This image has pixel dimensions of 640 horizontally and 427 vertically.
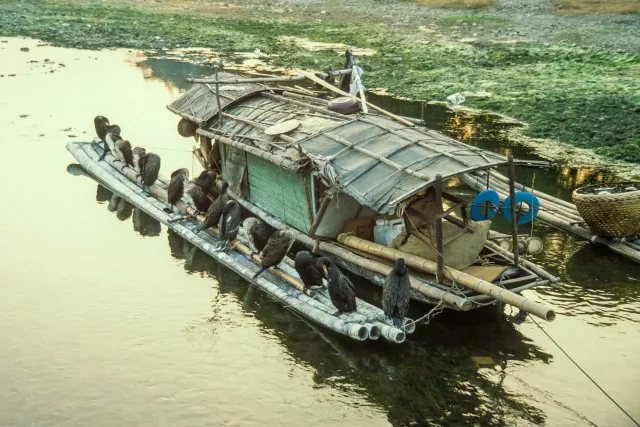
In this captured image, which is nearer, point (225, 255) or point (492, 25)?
point (225, 255)

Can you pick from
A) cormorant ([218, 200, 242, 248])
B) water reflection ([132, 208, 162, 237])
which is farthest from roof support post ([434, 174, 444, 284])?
water reflection ([132, 208, 162, 237])

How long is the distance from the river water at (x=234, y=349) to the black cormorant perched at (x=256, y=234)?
2.53ft

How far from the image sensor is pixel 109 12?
4672 centimetres

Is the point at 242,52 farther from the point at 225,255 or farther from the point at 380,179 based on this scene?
the point at 380,179

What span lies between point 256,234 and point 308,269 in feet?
5.99

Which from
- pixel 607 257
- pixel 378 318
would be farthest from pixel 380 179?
pixel 607 257

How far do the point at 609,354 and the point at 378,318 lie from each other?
3633 mm

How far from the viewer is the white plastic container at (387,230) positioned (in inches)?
476

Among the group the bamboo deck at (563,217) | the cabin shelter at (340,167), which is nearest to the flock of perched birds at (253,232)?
the cabin shelter at (340,167)

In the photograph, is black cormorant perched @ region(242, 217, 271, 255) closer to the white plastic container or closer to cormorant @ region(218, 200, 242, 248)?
cormorant @ region(218, 200, 242, 248)

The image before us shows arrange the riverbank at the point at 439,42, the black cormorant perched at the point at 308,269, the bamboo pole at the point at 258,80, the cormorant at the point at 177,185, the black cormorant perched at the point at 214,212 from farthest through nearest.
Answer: the riverbank at the point at 439,42, the cormorant at the point at 177,185, the bamboo pole at the point at 258,80, the black cormorant perched at the point at 214,212, the black cormorant perched at the point at 308,269

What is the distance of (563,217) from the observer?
50.0ft

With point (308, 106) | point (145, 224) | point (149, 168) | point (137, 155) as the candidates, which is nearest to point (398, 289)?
point (308, 106)

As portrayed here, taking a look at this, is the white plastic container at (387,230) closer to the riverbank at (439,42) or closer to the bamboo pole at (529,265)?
the bamboo pole at (529,265)
